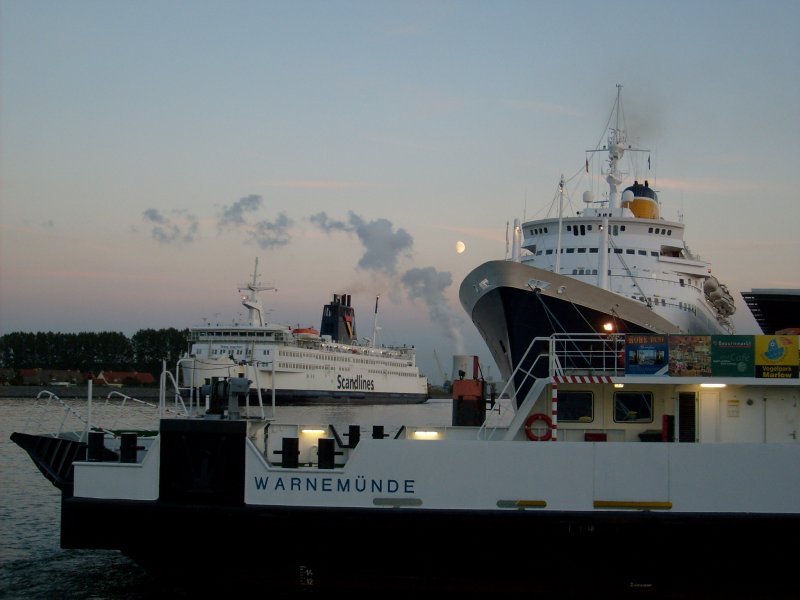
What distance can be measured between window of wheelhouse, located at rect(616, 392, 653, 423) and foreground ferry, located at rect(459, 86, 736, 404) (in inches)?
547

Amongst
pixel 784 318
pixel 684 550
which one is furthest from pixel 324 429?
pixel 784 318

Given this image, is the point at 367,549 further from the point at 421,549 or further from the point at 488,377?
the point at 488,377

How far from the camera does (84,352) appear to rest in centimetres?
13112

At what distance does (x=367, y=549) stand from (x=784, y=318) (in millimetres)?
14238

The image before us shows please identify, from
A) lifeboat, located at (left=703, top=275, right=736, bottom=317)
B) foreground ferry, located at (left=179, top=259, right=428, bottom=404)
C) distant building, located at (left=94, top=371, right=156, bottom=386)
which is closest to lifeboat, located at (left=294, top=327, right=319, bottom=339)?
foreground ferry, located at (left=179, top=259, right=428, bottom=404)

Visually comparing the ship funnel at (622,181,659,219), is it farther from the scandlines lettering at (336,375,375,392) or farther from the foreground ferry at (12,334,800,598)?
the scandlines lettering at (336,375,375,392)

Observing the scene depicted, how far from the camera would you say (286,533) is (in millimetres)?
13570

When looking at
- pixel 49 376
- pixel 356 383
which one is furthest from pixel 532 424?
pixel 49 376

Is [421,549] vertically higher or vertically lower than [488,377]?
lower

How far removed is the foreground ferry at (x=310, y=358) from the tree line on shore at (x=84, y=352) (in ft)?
89.1

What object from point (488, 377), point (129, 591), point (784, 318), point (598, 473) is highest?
point (784, 318)

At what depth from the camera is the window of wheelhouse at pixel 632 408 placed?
15.0m

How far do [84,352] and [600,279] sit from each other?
4379 inches

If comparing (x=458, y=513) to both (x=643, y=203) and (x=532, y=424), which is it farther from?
(x=643, y=203)
